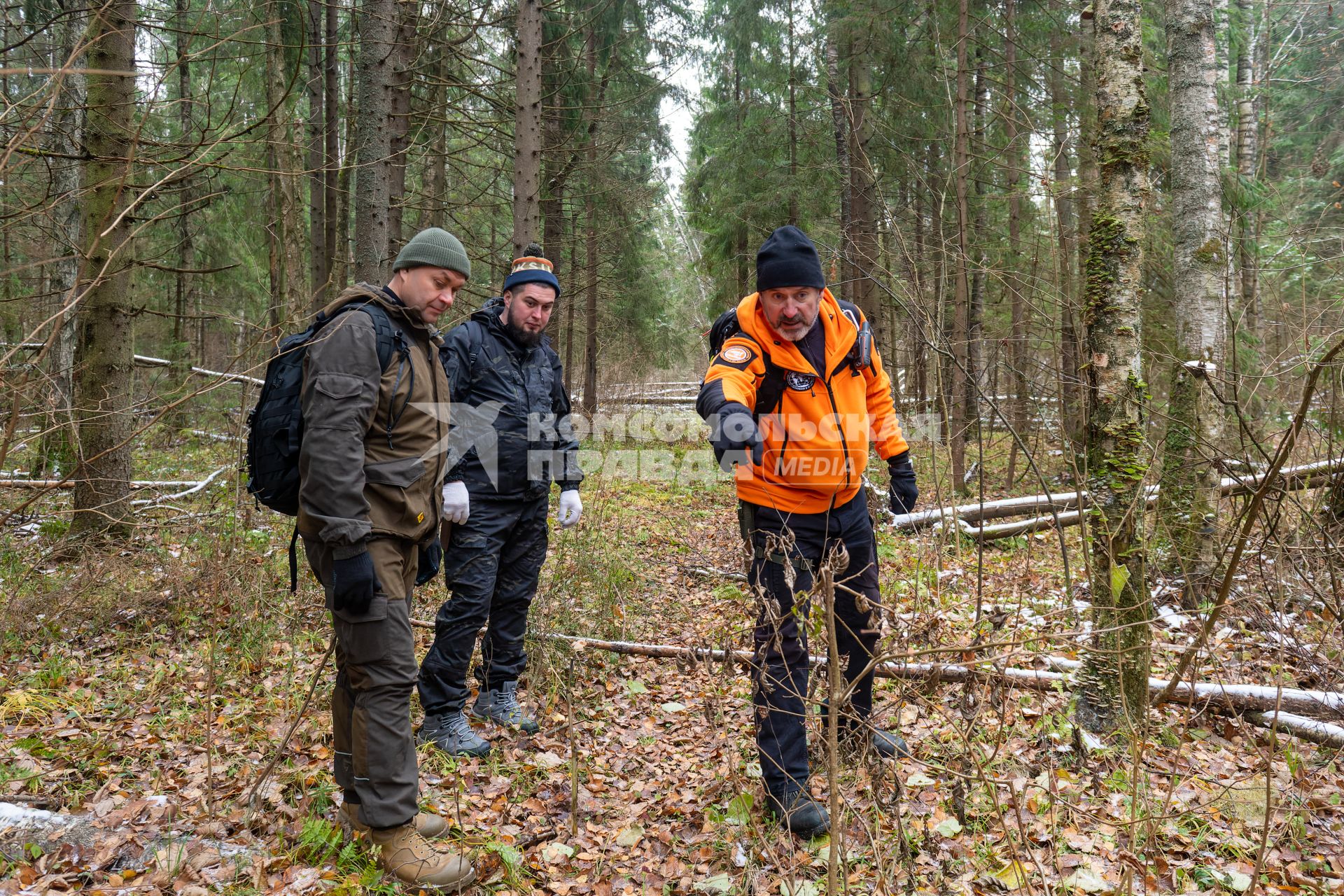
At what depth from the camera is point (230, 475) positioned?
7523 mm

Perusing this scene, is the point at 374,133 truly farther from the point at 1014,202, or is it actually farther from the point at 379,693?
the point at 1014,202

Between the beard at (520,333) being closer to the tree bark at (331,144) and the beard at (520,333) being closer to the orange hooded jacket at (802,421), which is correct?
the orange hooded jacket at (802,421)

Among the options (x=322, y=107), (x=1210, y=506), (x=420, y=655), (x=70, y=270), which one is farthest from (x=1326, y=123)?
(x=70, y=270)

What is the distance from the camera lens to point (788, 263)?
124 inches

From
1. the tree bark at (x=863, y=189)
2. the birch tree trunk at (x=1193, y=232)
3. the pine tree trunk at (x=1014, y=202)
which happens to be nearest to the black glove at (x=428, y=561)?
the birch tree trunk at (x=1193, y=232)

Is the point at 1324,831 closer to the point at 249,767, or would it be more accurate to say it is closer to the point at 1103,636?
the point at 1103,636

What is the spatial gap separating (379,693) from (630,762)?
1605 millimetres

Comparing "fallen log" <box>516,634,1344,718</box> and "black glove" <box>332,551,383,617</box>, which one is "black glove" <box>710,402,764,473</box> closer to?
"fallen log" <box>516,634,1344,718</box>

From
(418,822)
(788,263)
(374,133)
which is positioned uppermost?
(374,133)

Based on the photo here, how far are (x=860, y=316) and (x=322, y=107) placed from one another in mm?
13064

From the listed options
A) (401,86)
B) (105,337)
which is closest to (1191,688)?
(401,86)

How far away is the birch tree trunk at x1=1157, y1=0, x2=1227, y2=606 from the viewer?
18.4 feet

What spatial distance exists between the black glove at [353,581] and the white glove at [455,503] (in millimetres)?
1068

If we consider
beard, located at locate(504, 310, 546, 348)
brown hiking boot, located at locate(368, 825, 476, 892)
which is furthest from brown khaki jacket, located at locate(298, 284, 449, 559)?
brown hiking boot, located at locate(368, 825, 476, 892)
